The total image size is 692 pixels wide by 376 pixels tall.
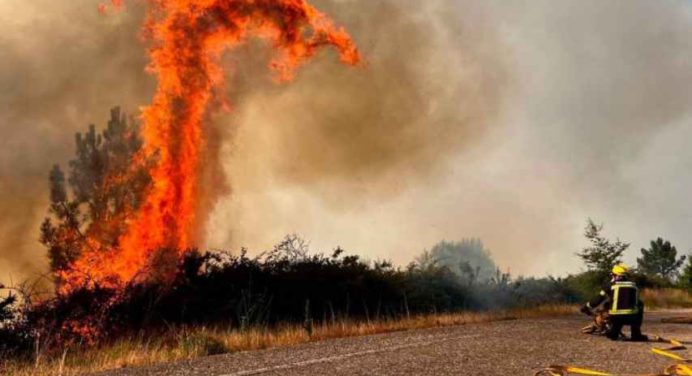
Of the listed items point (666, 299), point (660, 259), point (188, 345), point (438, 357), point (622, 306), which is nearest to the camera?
point (438, 357)

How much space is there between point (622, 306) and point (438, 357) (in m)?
4.90

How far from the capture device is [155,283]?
51.5 feet

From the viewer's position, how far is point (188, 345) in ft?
34.4

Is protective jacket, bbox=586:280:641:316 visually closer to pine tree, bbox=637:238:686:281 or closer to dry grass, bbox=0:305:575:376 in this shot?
dry grass, bbox=0:305:575:376

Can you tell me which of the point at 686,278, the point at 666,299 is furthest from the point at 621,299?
the point at 686,278

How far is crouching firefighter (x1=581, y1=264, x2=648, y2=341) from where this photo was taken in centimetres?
1129

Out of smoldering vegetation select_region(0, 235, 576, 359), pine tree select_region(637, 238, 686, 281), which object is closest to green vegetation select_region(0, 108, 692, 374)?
smoldering vegetation select_region(0, 235, 576, 359)

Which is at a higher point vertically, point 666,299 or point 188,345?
point 188,345

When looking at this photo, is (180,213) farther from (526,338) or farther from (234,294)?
(526,338)

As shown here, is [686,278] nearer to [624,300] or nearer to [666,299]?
[666,299]

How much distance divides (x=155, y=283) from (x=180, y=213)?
4.05 m

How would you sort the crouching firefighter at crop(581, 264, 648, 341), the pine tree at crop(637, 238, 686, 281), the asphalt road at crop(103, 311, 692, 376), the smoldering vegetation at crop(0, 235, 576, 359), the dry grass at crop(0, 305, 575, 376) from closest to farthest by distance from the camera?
the asphalt road at crop(103, 311, 692, 376) < the dry grass at crop(0, 305, 575, 376) < the crouching firefighter at crop(581, 264, 648, 341) < the smoldering vegetation at crop(0, 235, 576, 359) < the pine tree at crop(637, 238, 686, 281)

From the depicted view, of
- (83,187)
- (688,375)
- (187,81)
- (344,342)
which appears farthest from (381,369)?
(83,187)

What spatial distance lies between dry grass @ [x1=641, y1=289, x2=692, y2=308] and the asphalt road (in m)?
17.0
